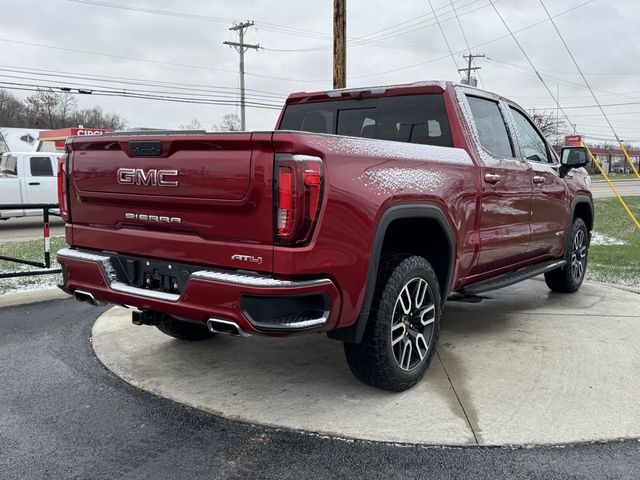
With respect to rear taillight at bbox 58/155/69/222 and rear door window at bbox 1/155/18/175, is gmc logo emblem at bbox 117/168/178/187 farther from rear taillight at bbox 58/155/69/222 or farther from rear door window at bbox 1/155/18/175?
rear door window at bbox 1/155/18/175

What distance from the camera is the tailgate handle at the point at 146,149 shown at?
3.27 m

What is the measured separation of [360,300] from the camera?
10.6 feet

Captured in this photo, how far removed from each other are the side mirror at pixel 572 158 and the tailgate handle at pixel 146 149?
4.04m

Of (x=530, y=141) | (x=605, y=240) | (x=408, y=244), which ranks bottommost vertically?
(x=605, y=240)

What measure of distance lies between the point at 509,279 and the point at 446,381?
4.25 feet

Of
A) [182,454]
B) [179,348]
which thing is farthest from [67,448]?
[179,348]

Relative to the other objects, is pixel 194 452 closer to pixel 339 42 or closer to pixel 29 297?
pixel 29 297

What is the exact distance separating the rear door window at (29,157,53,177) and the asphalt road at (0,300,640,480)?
40.9ft

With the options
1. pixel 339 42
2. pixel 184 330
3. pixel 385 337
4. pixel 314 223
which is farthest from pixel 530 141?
pixel 339 42

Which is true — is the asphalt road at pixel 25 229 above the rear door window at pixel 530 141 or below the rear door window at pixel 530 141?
below

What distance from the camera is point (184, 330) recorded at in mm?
4629

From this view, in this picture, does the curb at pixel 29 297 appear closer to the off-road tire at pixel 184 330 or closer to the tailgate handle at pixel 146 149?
the off-road tire at pixel 184 330

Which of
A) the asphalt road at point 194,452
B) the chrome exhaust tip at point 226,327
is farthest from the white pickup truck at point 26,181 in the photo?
the chrome exhaust tip at point 226,327

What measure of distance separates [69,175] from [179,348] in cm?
157
